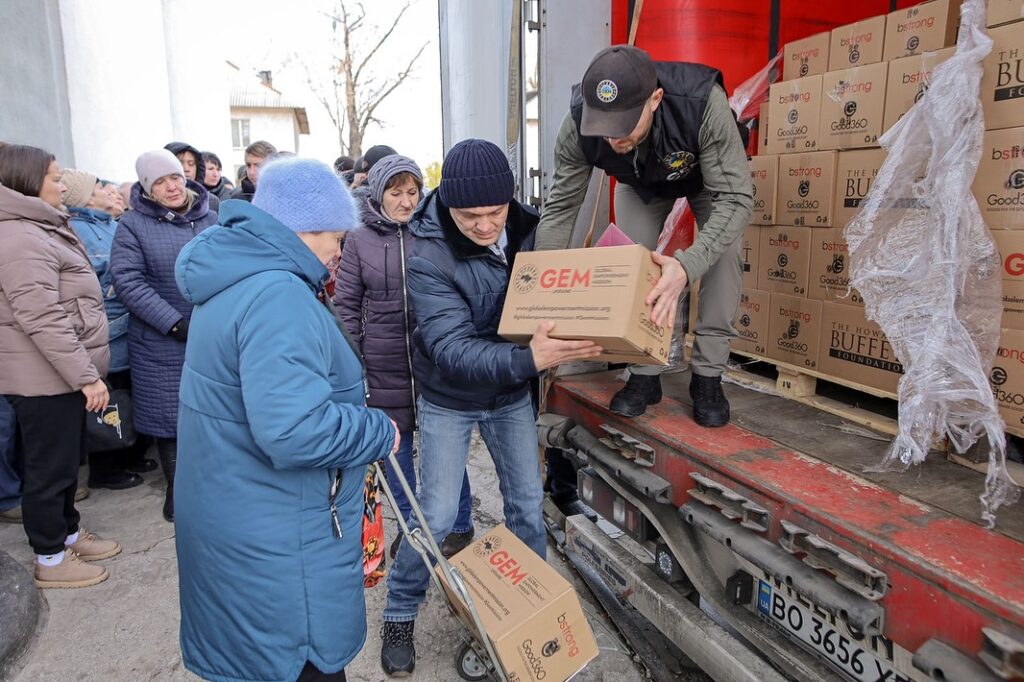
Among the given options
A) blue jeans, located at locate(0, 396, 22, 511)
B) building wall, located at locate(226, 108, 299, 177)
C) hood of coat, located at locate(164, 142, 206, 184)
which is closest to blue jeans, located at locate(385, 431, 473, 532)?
blue jeans, located at locate(0, 396, 22, 511)

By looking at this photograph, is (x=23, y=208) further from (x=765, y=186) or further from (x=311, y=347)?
(x=765, y=186)

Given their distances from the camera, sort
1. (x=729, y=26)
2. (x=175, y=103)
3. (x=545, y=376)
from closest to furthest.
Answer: (x=545, y=376), (x=729, y=26), (x=175, y=103)

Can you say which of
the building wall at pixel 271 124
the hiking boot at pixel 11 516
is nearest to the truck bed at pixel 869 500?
the hiking boot at pixel 11 516

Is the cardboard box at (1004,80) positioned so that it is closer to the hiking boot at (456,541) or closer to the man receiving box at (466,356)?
the man receiving box at (466,356)

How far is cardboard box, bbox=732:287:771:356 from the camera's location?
2.95 metres

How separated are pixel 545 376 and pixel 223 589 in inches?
71.1

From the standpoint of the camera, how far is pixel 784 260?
9.35ft

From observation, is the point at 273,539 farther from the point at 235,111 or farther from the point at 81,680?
the point at 235,111

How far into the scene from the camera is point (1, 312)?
9.86 ft

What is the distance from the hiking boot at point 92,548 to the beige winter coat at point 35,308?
0.97 m

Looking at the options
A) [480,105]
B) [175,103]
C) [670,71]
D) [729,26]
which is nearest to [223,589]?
[670,71]

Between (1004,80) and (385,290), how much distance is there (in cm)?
241

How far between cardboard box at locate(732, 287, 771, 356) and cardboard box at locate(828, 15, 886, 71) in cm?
96

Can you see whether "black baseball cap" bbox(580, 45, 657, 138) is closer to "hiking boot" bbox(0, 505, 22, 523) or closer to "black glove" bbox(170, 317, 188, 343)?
"black glove" bbox(170, 317, 188, 343)
